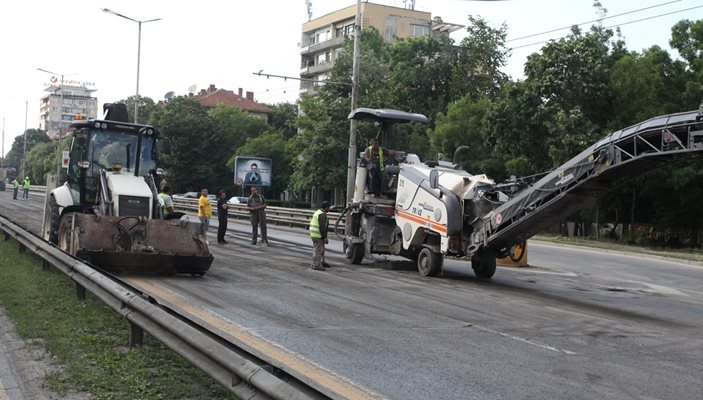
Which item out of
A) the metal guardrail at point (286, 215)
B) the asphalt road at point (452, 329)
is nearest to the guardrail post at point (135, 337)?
the asphalt road at point (452, 329)

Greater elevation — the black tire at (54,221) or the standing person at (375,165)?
the standing person at (375,165)

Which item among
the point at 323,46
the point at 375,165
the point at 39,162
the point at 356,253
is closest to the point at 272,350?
the point at 356,253

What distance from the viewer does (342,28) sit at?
8575 cm

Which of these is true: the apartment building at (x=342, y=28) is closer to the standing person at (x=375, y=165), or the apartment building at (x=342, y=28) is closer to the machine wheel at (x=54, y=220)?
the standing person at (x=375, y=165)

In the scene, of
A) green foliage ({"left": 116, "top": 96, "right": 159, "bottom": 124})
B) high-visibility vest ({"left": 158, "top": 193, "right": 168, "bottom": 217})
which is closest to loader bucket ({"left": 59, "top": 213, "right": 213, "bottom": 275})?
high-visibility vest ({"left": 158, "top": 193, "right": 168, "bottom": 217})

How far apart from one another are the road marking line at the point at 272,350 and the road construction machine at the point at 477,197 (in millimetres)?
6264

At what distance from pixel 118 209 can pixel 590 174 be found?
851 cm

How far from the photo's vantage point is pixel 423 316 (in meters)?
10.3

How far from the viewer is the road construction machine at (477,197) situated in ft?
40.0

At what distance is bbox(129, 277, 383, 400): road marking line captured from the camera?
21.1 feet

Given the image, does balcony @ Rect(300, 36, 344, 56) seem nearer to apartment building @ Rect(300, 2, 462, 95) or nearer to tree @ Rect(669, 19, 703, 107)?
apartment building @ Rect(300, 2, 462, 95)

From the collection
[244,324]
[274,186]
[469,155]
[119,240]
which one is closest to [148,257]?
[119,240]

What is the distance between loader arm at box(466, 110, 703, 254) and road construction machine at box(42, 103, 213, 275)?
18.2ft

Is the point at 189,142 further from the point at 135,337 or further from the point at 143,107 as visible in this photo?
the point at 135,337
